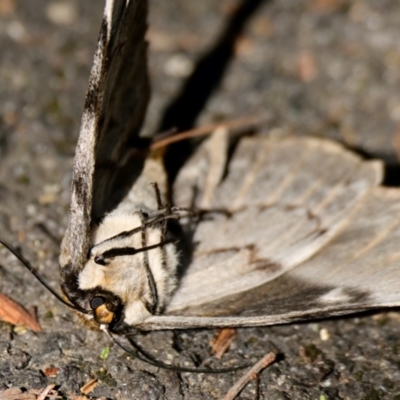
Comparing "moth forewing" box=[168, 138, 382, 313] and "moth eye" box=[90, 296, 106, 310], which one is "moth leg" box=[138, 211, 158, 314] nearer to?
"moth forewing" box=[168, 138, 382, 313]

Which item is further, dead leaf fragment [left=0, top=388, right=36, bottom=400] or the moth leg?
the moth leg

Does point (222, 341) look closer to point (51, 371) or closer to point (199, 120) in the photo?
point (51, 371)

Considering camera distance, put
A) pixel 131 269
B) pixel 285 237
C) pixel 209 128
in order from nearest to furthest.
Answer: pixel 131 269 → pixel 285 237 → pixel 209 128

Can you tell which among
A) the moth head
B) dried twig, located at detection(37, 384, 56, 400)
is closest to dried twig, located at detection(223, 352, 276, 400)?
the moth head

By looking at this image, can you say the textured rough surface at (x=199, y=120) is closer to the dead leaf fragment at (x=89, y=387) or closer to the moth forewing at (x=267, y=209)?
the dead leaf fragment at (x=89, y=387)

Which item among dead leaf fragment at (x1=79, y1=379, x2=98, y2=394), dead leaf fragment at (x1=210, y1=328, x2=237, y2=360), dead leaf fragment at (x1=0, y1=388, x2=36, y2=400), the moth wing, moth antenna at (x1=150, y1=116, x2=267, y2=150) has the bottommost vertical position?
dead leaf fragment at (x1=0, y1=388, x2=36, y2=400)

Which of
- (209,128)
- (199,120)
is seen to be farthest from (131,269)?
(199,120)

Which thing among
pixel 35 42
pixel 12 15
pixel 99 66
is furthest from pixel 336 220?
pixel 12 15
